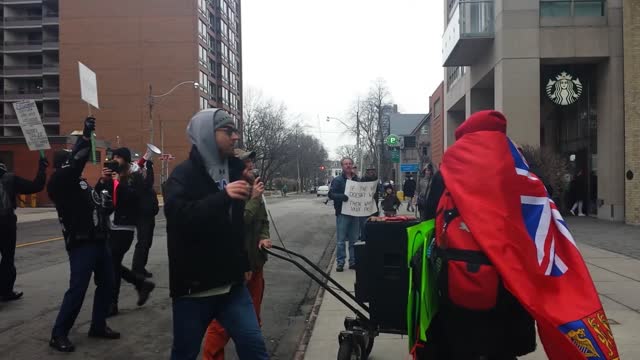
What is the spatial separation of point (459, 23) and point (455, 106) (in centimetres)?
1056

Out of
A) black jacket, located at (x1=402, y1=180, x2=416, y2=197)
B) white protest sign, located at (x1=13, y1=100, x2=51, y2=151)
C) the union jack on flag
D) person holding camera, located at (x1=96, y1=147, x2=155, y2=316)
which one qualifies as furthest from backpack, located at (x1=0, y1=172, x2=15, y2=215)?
black jacket, located at (x1=402, y1=180, x2=416, y2=197)

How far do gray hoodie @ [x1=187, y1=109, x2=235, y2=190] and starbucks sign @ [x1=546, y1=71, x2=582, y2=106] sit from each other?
67.5ft

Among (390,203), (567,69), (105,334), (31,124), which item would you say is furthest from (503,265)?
(567,69)

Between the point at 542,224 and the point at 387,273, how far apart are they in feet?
4.51

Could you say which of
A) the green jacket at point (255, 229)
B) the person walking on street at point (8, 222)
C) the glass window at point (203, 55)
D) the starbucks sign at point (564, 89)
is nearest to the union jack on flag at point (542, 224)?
the green jacket at point (255, 229)

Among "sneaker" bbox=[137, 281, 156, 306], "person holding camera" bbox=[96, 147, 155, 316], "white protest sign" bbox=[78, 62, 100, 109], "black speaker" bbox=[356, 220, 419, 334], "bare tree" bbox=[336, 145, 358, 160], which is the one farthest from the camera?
"bare tree" bbox=[336, 145, 358, 160]

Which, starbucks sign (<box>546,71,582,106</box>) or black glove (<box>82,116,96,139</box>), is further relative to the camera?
starbucks sign (<box>546,71,582,106</box>)

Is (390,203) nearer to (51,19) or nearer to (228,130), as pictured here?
(228,130)

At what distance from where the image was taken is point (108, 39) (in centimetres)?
6894

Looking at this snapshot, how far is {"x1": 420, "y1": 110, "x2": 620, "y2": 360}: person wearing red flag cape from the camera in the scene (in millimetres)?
2441

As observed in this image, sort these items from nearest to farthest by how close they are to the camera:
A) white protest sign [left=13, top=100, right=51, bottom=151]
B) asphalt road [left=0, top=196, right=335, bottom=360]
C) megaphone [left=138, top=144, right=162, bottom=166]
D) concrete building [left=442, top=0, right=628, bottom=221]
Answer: asphalt road [left=0, top=196, right=335, bottom=360], megaphone [left=138, top=144, right=162, bottom=166], white protest sign [left=13, top=100, right=51, bottom=151], concrete building [left=442, top=0, right=628, bottom=221]

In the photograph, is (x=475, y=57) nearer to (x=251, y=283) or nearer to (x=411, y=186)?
(x=411, y=186)

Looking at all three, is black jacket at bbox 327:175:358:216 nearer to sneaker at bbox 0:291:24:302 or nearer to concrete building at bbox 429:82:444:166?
sneaker at bbox 0:291:24:302

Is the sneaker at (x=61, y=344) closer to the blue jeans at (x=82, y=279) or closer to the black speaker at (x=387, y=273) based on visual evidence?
the blue jeans at (x=82, y=279)
